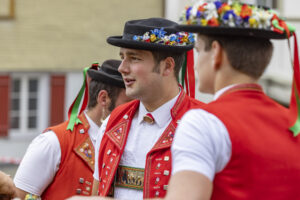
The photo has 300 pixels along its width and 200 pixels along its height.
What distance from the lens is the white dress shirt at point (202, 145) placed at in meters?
2.16

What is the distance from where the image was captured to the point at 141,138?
3.27 metres

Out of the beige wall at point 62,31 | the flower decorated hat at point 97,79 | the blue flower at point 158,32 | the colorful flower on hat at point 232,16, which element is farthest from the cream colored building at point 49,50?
the colorful flower on hat at point 232,16

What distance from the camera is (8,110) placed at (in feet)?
44.1

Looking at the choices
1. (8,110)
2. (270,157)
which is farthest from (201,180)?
(8,110)

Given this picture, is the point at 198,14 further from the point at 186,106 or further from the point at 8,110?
the point at 8,110

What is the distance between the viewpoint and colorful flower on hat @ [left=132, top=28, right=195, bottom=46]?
335cm

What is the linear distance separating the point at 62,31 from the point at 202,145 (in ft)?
39.2

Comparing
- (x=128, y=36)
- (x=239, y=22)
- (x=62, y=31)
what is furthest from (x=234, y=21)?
(x=62, y=31)

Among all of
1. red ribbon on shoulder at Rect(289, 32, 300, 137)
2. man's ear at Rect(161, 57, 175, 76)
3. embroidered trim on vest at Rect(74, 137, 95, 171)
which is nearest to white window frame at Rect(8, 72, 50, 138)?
embroidered trim on vest at Rect(74, 137, 95, 171)

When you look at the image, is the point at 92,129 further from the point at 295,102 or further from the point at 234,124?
the point at 234,124

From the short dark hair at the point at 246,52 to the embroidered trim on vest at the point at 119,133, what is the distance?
1007 mm

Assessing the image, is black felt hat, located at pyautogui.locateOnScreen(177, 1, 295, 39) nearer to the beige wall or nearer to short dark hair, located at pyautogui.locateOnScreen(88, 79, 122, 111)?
short dark hair, located at pyautogui.locateOnScreen(88, 79, 122, 111)

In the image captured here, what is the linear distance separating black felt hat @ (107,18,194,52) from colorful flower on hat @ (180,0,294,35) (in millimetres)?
807

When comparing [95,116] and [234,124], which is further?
[95,116]
